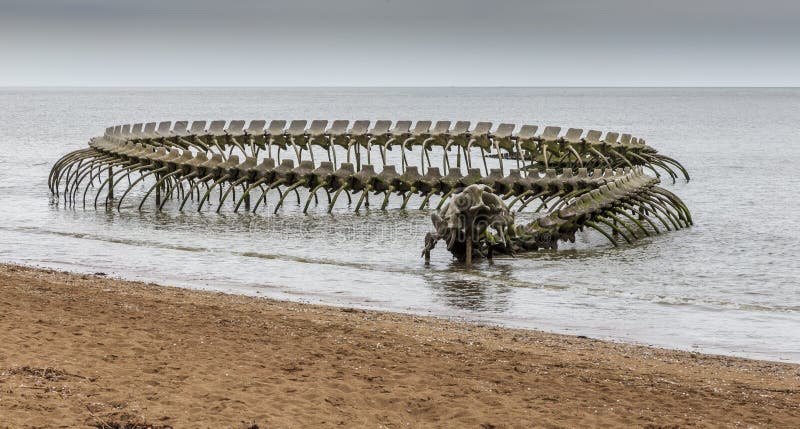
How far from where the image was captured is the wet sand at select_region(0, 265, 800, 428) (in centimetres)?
908

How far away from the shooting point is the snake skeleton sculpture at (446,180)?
67.2ft

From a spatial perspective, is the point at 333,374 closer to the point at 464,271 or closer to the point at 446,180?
the point at 464,271

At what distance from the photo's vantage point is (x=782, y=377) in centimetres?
1135

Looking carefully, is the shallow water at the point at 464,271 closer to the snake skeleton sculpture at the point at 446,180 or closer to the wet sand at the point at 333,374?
the snake skeleton sculpture at the point at 446,180

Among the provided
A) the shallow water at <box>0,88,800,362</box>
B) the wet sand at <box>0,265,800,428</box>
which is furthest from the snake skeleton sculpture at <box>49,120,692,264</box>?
the wet sand at <box>0,265,800,428</box>

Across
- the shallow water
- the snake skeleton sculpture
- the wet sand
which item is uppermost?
the snake skeleton sculpture

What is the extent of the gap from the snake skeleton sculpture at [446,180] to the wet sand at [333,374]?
23.0 feet

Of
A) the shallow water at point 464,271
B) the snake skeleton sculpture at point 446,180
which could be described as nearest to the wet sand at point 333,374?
the shallow water at point 464,271

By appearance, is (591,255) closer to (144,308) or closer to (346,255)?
(346,255)

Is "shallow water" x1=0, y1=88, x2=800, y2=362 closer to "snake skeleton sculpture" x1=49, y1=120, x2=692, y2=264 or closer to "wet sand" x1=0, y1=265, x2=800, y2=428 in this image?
"snake skeleton sculpture" x1=49, y1=120, x2=692, y2=264

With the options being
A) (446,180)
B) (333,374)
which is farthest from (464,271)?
(333,374)

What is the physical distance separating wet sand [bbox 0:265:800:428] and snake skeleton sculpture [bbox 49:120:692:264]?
701 centimetres

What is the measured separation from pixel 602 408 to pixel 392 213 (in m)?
19.4

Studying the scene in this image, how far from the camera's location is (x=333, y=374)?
1062cm
